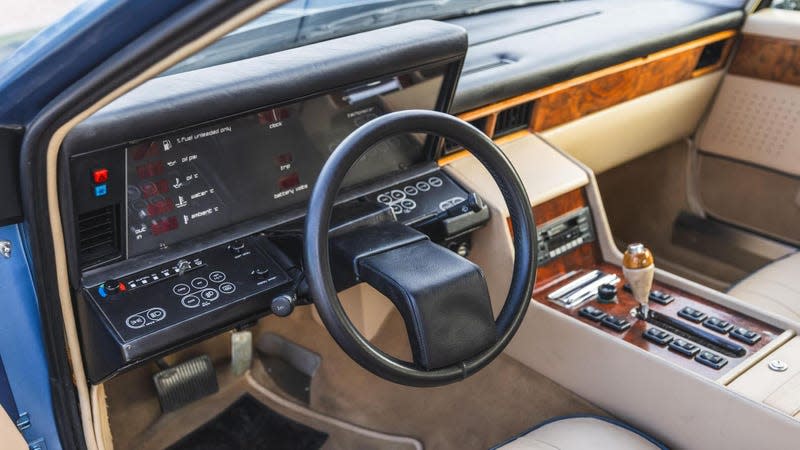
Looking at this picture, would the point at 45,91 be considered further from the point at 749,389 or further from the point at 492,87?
the point at 749,389

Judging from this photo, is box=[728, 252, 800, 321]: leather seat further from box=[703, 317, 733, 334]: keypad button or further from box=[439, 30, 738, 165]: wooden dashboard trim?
box=[439, 30, 738, 165]: wooden dashboard trim

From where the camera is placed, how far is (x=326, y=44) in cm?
151

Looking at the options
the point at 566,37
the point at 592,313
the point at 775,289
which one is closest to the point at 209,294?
the point at 592,313

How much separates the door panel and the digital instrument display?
4.83 ft

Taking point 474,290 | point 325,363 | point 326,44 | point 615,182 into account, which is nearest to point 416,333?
point 474,290

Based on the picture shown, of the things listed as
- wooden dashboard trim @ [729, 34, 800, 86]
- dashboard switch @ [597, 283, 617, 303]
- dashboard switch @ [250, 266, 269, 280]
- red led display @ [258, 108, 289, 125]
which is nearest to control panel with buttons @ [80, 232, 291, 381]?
dashboard switch @ [250, 266, 269, 280]

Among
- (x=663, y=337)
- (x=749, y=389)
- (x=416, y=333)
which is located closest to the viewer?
(x=416, y=333)

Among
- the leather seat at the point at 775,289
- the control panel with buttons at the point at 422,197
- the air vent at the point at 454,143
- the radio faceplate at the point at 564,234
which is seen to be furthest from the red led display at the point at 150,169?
the leather seat at the point at 775,289

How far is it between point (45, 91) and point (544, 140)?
4.54ft

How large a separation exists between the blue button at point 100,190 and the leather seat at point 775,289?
1.53 metres

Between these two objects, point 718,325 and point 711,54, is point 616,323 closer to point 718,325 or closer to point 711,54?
point 718,325

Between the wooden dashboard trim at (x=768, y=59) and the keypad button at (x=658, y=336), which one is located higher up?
the wooden dashboard trim at (x=768, y=59)

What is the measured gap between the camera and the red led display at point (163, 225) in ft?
4.55

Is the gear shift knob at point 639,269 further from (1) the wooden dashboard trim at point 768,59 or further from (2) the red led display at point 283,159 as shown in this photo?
(1) the wooden dashboard trim at point 768,59
